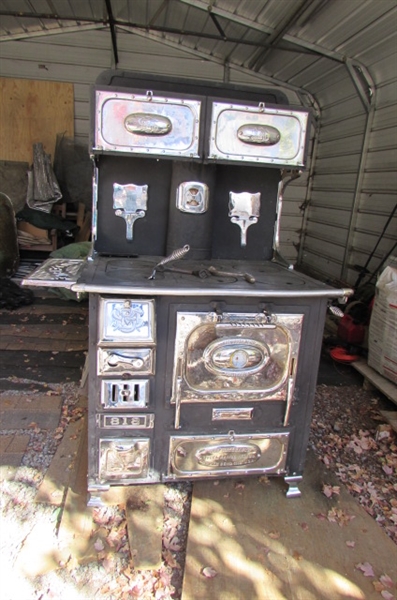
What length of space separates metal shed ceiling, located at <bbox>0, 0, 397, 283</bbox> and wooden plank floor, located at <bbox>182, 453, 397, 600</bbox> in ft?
10.4

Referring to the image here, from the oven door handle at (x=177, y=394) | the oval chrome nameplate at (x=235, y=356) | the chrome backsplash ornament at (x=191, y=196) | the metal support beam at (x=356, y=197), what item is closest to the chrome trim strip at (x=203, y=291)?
the oval chrome nameplate at (x=235, y=356)

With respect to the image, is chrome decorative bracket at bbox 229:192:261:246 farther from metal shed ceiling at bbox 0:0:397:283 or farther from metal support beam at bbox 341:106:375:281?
metal support beam at bbox 341:106:375:281

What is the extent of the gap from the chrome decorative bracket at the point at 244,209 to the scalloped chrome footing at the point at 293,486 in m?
1.42

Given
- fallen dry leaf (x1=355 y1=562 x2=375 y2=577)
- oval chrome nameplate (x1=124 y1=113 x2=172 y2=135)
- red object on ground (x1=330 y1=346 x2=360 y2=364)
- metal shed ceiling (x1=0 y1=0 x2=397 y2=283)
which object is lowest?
fallen dry leaf (x1=355 y1=562 x2=375 y2=577)

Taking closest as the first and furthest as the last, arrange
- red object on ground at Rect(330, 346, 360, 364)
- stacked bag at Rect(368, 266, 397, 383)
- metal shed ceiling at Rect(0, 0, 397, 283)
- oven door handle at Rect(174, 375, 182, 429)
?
oven door handle at Rect(174, 375, 182, 429) → stacked bag at Rect(368, 266, 397, 383) → red object on ground at Rect(330, 346, 360, 364) → metal shed ceiling at Rect(0, 0, 397, 283)

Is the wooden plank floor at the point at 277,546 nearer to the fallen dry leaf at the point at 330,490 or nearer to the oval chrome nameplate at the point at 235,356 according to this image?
the fallen dry leaf at the point at 330,490

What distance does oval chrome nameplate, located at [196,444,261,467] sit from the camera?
2.07 meters

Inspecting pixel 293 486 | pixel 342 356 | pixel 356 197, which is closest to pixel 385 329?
pixel 342 356

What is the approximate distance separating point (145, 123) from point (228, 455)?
1.73 m

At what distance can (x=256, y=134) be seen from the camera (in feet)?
7.32

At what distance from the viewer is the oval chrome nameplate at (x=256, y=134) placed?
2223mm

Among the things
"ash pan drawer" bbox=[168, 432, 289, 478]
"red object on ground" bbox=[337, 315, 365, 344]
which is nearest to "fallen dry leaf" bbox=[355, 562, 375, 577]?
"ash pan drawer" bbox=[168, 432, 289, 478]

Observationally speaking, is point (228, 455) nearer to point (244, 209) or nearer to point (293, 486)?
point (293, 486)

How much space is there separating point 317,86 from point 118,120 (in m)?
4.95
